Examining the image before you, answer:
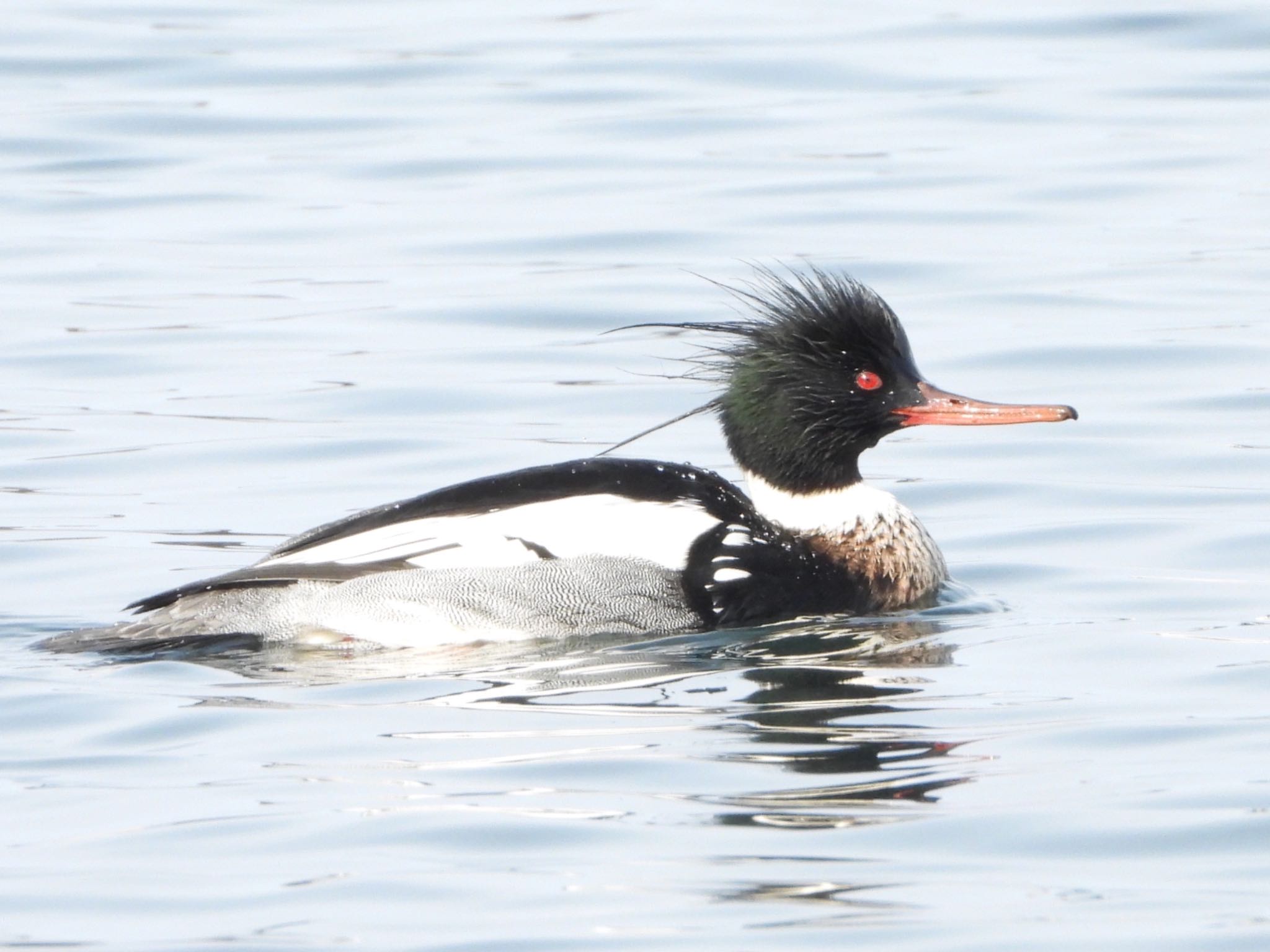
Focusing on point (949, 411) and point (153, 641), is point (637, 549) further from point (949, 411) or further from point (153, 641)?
point (153, 641)

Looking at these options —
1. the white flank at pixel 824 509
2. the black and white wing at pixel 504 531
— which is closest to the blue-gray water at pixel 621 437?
the black and white wing at pixel 504 531

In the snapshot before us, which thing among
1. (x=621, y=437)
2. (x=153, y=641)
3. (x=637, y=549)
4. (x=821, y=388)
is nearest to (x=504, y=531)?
(x=637, y=549)

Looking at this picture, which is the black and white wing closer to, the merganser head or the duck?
the duck

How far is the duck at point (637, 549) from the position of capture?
782 cm

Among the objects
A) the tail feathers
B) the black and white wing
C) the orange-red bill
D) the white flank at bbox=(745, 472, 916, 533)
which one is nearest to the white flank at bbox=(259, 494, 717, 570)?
the black and white wing

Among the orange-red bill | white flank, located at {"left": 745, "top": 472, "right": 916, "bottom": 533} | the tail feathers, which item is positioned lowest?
the tail feathers

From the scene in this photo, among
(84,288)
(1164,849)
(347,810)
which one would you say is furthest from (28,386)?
(1164,849)

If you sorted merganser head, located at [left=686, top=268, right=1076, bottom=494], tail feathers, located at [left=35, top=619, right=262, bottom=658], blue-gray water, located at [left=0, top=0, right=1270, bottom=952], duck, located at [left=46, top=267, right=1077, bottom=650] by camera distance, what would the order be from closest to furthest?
blue-gray water, located at [left=0, top=0, right=1270, bottom=952], tail feathers, located at [left=35, top=619, right=262, bottom=658], duck, located at [left=46, top=267, right=1077, bottom=650], merganser head, located at [left=686, top=268, right=1076, bottom=494]

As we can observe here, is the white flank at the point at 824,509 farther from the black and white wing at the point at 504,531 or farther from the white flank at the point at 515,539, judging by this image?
the white flank at the point at 515,539

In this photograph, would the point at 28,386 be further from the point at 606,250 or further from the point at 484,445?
the point at 606,250

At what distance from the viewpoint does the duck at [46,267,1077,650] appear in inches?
308

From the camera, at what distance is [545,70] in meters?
19.7

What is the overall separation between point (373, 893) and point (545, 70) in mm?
14969

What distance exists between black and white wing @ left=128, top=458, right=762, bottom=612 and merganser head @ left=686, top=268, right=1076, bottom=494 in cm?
59
